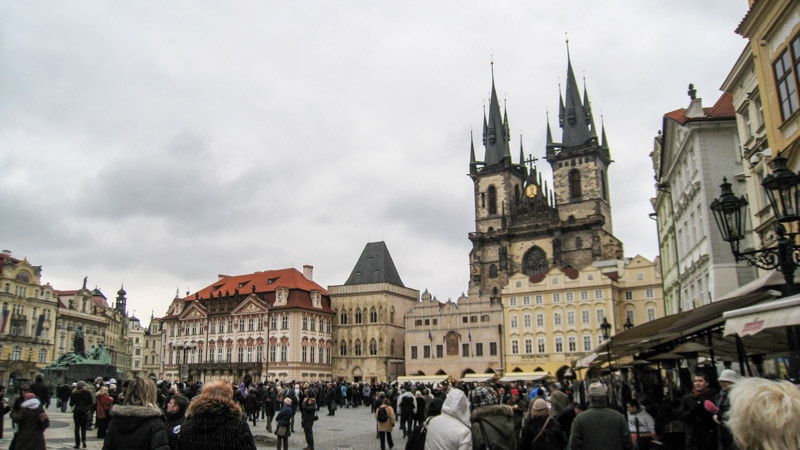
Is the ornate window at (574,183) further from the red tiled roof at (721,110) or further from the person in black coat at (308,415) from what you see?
the person in black coat at (308,415)

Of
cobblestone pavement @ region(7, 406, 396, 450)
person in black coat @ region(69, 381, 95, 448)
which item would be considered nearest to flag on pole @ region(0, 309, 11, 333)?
cobblestone pavement @ region(7, 406, 396, 450)

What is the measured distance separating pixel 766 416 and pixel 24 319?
79.9 m

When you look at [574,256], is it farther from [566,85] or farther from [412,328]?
[566,85]

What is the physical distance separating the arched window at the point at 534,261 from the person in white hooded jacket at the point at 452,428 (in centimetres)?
6741

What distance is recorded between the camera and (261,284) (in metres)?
75.0

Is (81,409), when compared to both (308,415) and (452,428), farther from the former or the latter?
(452,428)

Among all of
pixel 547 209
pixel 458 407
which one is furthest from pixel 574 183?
pixel 458 407

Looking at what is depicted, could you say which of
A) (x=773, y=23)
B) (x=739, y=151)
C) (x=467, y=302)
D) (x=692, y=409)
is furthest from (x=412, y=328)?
(x=692, y=409)

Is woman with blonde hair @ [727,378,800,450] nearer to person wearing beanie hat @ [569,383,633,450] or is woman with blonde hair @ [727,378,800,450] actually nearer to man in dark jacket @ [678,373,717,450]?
person wearing beanie hat @ [569,383,633,450]

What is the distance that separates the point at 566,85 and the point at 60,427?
2950 inches

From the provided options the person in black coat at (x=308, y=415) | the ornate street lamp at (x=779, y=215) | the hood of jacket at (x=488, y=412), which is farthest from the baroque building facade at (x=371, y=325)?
the hood of jacket at (x=488, y=412)

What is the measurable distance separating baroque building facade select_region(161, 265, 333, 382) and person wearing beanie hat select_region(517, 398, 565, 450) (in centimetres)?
6059

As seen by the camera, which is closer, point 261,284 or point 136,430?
point 136,430

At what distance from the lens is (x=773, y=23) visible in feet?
50.8
